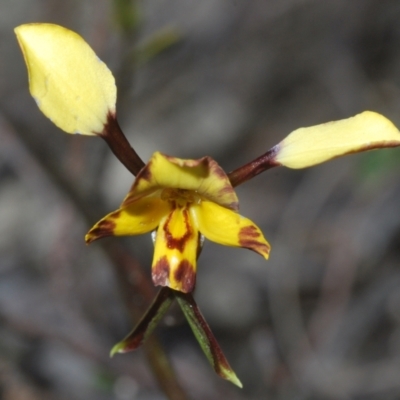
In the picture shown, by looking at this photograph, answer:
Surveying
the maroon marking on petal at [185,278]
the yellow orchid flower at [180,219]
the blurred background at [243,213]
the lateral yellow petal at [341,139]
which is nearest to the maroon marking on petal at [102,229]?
the yellow orchid flower at [180,219]

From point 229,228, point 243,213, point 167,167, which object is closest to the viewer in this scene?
point 167,167

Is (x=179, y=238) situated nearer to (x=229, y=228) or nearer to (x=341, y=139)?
(x=229, y=228)

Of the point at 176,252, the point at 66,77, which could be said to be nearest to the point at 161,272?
the point at 176,252

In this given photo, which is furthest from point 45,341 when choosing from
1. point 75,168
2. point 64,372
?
point 75,168

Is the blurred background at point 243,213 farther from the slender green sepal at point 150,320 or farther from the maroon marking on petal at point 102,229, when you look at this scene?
the maroon marking on petal at point 102,229

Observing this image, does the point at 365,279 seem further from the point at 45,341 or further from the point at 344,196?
the point at 45,341
